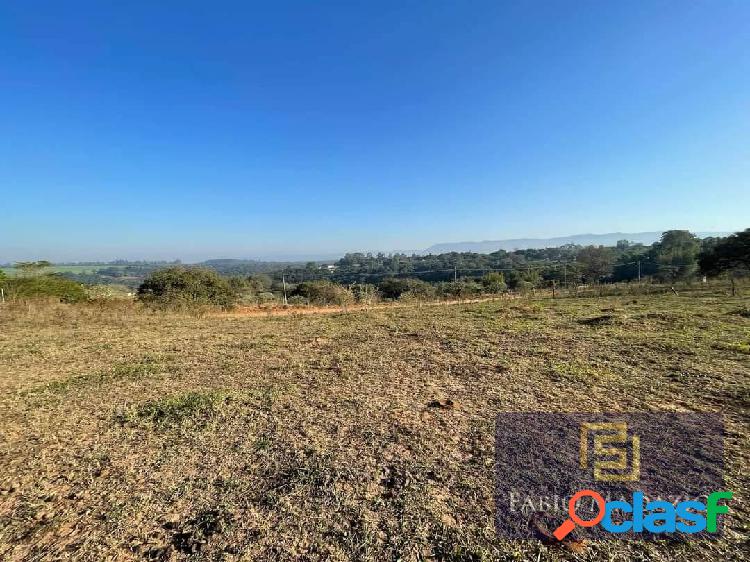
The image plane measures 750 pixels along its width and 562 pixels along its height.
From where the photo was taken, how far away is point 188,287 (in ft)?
52.1

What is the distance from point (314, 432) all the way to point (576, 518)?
1788 millimetres

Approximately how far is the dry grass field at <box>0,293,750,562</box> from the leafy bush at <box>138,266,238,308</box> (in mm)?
8941

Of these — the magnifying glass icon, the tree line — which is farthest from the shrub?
the magnifying glass icon

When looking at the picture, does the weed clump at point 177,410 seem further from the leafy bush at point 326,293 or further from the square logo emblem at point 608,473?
the leafy bush at point 326,293

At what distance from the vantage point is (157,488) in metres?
2.07

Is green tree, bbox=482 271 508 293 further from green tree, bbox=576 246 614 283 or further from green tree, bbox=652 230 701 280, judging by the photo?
green tree, bbox=652 230 701 280

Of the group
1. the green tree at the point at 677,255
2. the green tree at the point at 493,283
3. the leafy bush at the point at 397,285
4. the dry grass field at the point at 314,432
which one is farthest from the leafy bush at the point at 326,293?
the green tree at the point at 677,255

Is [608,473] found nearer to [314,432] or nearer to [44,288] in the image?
[314,432]

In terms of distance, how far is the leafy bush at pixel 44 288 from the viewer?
40.7 ft

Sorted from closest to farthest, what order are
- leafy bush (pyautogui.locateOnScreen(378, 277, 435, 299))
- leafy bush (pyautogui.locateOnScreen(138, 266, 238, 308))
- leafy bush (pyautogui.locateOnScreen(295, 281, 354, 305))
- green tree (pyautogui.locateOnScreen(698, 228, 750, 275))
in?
1. green tree (pyautogui.locateOnScreen(698, 228, 750, 275))
2. leafy bush (pyautogui.locateOnScreen(138, 266, 238, 308))
3. leafy bush (pyautogui.locateOnScreen(295, 281, 354, 305))
4. leafy bush (pyautogui.locateOnScreen(378, 277, 435, 299))

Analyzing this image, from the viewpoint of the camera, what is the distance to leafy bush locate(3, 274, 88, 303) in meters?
12.4

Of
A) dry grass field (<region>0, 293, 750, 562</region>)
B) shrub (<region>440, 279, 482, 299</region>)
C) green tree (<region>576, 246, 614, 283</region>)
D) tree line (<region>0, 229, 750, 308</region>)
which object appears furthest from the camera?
green tree (<region>576, 246, 614, 283</region>)

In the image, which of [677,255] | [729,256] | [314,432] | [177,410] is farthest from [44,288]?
[677,255]

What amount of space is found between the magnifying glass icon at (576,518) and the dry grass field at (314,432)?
0.36ft
